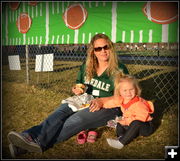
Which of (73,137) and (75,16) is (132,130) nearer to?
(73,137)

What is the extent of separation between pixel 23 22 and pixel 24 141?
147 inches

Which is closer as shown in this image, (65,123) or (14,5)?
(65,123)

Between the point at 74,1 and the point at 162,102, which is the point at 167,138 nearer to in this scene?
the point at 162,102

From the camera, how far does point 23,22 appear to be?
213 inches

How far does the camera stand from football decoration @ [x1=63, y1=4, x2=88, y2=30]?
4148mm

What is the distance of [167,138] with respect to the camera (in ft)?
10.2

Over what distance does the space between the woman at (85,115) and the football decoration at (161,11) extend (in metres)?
0.90

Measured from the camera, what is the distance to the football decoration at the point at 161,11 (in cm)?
330

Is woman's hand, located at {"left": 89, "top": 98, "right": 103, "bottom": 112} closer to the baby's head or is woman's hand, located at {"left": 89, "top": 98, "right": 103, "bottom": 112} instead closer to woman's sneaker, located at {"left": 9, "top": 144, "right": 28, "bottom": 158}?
the baby's head

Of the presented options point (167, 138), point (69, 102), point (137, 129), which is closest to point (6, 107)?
point (69, 102)

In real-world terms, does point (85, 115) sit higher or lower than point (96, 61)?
lower

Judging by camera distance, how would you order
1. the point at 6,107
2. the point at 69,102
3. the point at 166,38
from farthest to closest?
the point at 6,107
the point at 166,38
the point at 69,102

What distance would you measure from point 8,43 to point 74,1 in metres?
2.82

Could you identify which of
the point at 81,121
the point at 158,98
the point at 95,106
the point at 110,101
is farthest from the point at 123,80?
the point at 158,98
